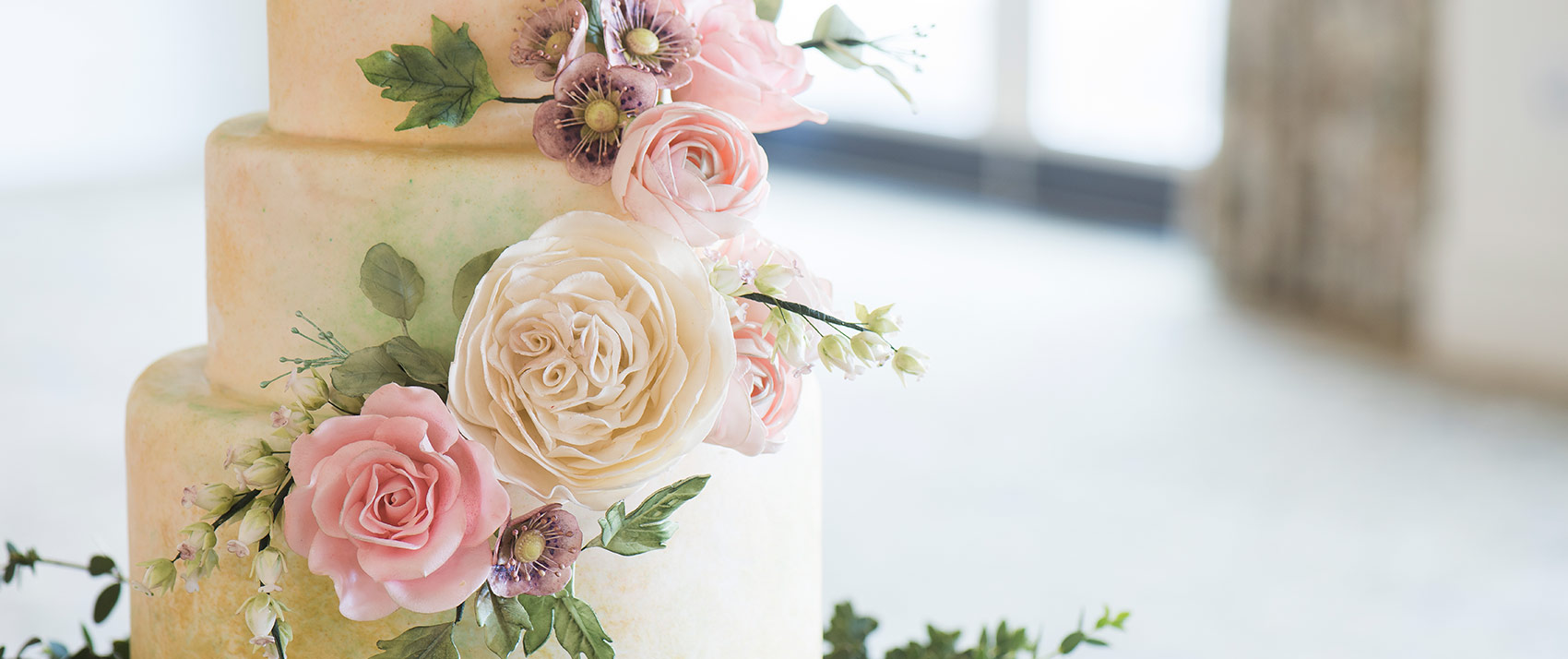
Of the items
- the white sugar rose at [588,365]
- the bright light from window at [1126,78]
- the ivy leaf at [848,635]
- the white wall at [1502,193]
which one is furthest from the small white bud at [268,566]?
the bright light from window at [1126,78]

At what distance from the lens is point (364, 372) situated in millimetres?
674

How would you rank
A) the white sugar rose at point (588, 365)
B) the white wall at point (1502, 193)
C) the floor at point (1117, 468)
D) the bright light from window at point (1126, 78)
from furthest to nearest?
the bright light from window at point (1126, 78), the white wall at point (1502, 193), the floor at point (1117, 468), the white sugar rose at point (588, 365)

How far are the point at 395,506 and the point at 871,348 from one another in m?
0.23

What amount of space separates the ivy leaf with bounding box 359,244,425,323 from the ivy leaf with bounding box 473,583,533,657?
0.14 metres

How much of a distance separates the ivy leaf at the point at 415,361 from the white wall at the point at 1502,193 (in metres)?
3.09

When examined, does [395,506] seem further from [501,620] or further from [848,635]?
[848,635]

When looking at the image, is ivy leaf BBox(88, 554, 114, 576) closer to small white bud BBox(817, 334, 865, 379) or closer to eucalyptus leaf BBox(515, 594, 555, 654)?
eucalyptus leaf BBox(515, 594, 555, 654)

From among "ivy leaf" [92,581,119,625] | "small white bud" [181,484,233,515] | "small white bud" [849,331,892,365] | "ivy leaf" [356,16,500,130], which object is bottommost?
"ivy leaf" [92,581,119,625]

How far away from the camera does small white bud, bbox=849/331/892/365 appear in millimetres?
672

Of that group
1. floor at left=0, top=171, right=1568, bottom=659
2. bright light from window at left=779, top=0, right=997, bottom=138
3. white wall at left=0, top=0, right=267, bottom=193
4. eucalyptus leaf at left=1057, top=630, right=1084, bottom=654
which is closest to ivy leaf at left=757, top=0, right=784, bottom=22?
eucalyptus leaf at left=1057, top=630, right=1084, bottom=654

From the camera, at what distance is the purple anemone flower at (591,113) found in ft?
2.19

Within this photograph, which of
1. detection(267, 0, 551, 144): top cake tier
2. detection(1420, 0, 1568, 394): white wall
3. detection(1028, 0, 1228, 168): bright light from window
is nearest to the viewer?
detection(267, 0, 551, 144): top cake tier

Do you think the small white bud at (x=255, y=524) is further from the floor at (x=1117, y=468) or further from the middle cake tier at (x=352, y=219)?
the floor at (x=1117, y=468)

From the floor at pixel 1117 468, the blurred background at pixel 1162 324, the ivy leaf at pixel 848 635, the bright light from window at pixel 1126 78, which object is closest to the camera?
the ivy leaf at pixel 848 635
